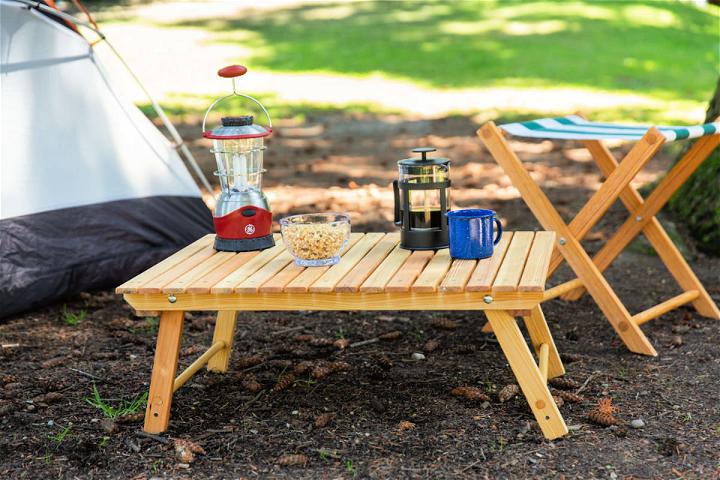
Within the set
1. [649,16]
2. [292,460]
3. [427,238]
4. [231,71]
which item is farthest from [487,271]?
[649,16]

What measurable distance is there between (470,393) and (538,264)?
0.56m

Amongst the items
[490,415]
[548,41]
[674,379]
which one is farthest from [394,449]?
[548,41]

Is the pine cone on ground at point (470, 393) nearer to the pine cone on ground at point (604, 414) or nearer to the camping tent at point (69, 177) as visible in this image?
the pine cone on ground at point (604, 414)

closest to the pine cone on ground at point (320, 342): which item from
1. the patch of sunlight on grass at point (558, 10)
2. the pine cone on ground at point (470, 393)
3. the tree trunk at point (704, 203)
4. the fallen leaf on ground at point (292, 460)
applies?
the pine cone on ground at point (470, 393)

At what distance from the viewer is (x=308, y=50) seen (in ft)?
49.2

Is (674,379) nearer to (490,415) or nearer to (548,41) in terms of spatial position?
(490,415)

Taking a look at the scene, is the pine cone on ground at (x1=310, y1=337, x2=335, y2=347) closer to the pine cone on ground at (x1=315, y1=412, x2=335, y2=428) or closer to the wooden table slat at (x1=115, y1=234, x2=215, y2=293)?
the wooden table slat at (x1=115, y1=234, x2=215, y2=293)

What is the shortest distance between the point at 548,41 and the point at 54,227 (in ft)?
36.3

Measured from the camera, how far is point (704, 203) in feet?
17.8

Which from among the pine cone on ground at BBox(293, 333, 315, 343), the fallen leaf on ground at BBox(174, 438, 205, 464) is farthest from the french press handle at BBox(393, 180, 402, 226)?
the fallen leaf on ground at BBox(174, 438, 205, 464)

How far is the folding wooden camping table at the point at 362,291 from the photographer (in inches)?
120

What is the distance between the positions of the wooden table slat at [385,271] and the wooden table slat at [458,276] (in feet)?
0.60

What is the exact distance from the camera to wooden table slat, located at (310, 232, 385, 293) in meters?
3.08

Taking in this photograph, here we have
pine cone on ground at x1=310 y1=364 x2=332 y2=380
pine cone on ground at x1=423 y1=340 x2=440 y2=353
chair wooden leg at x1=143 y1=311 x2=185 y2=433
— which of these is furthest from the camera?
pine cone on ground at x1=423 y1=340 x2=440 y2=353
